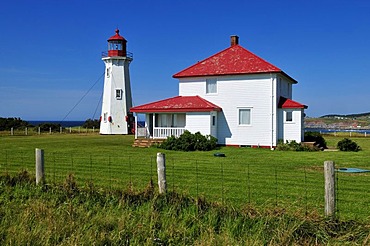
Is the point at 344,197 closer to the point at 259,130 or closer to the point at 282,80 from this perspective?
the point at 259,130

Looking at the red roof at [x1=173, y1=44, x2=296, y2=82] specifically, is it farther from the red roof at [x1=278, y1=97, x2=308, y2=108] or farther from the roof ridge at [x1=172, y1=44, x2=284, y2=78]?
the red roof at [x1=278, y1=97, x2=308, y2=108]

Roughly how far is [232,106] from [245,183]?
55.4ft

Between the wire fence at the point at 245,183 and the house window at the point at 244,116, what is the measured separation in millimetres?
11440

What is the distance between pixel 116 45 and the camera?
4509cm

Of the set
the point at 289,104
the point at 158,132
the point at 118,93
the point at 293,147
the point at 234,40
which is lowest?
the point at 293,147

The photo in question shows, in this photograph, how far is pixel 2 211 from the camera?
22.6 ft

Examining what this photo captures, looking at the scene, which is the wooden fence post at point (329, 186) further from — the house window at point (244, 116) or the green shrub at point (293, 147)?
the house window at point (244, 116)

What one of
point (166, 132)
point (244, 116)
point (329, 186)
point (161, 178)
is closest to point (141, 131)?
point (166, 132)

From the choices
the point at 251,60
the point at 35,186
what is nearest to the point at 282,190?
the point at 35,186

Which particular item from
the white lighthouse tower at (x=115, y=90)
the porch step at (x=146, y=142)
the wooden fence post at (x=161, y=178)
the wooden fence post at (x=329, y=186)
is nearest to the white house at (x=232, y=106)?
the porch step at (x=146, y=142)

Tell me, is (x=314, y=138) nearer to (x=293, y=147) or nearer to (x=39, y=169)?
(x=293, y=147)

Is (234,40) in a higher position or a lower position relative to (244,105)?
higher

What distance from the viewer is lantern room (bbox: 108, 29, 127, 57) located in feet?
147

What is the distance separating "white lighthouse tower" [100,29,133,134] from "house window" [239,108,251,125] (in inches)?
821
